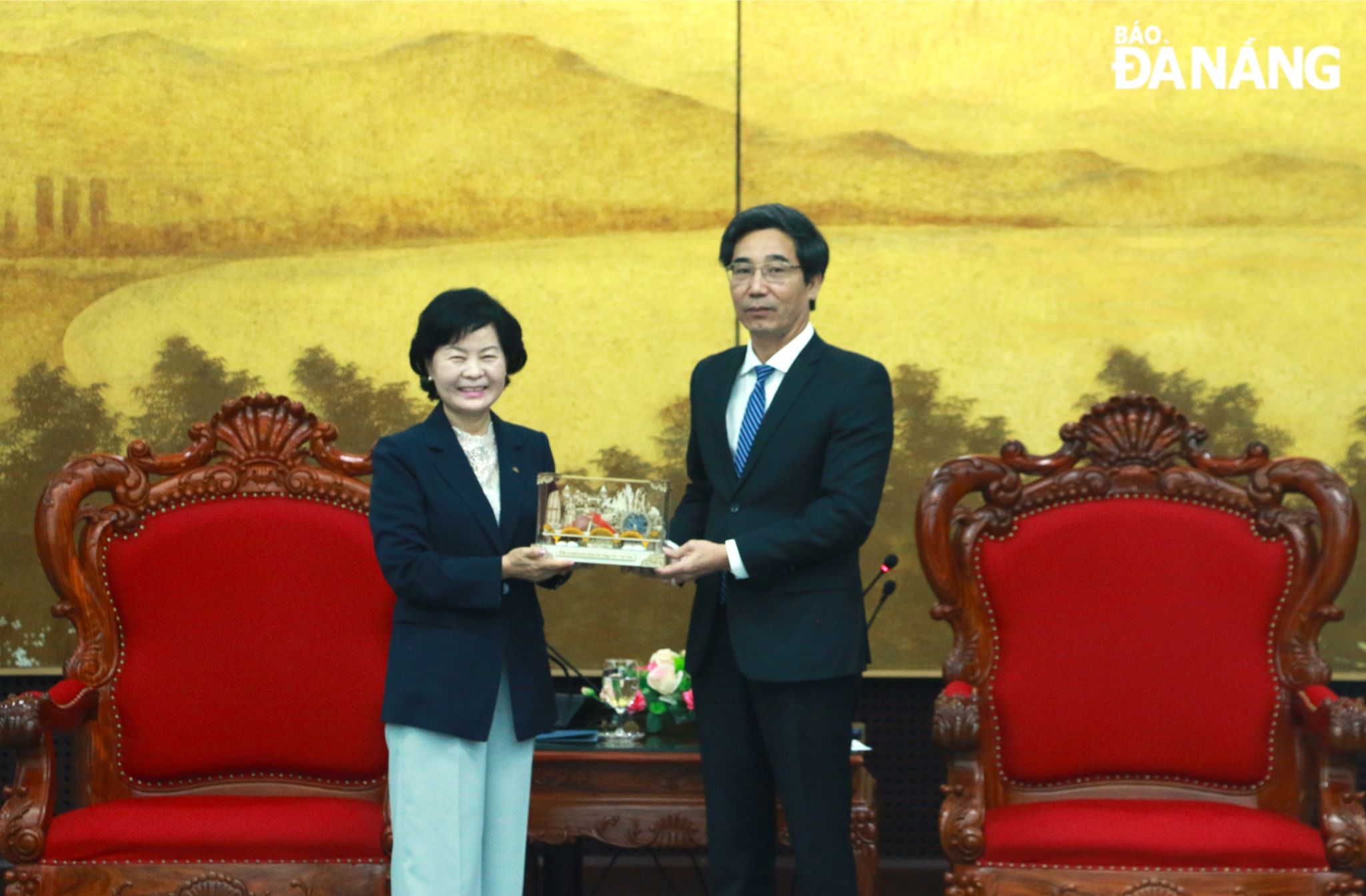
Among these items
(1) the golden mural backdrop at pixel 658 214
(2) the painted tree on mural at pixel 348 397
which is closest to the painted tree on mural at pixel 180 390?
(1) the golden mural backdrop at pixel 658 214

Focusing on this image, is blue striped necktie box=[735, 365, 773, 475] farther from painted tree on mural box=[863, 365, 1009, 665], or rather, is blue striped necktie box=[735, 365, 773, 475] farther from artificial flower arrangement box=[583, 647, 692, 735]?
painted tree on mural box=[863, 365, 1009, 665]

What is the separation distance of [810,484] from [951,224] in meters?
1.68

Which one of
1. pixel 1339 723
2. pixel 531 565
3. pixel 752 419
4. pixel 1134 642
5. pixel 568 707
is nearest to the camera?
pixel 531 565

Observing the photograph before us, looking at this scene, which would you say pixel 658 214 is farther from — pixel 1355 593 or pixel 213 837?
pixel 1355 593

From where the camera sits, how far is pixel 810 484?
2.63m

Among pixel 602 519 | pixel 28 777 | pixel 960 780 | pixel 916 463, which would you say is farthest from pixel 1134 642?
pixel 28 777

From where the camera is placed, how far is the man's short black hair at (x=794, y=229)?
104 inches

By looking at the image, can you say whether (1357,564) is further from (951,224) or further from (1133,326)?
(951,224)

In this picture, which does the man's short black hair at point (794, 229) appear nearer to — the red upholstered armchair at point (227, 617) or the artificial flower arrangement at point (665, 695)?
the artificial flower arrangement at point (665, 695)

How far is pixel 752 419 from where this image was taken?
2689 mm

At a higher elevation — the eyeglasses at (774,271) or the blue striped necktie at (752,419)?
the eyeglasses at (774,271)

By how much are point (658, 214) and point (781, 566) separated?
5.97ft

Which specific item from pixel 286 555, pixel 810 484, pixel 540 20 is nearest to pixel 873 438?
pixel 810 484

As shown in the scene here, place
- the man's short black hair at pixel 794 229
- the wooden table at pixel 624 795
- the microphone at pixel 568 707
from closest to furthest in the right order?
1. the man's short black hair at pixel 794 229
2. the wooden table at pixel 624 795
3. the microphone at pixel 568 707
